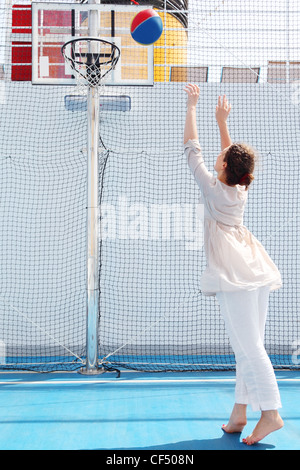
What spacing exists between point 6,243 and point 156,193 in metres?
1.32

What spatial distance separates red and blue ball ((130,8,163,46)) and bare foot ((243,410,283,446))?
225 cm

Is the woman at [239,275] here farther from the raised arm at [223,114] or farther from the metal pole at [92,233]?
the metal pole at [92,233]

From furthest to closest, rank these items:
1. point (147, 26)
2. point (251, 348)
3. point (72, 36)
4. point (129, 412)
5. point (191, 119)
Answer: point (72, 36)
point (147, 26)
point (129, 412)
point (191, 119)
point (251, 348)

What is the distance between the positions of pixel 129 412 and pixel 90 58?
7.64 feet

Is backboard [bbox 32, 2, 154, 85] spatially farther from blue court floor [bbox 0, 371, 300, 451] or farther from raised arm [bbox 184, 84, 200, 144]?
blue court floor [bbox 0, 371, 300, 451]

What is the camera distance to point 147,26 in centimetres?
272

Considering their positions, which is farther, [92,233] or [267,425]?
[92,233]

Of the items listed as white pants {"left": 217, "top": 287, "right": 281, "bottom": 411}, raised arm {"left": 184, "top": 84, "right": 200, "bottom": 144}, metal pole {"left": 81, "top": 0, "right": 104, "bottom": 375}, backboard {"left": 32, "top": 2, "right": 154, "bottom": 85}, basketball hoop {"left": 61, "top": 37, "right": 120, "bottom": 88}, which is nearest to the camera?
white pants {"left": 217, "top": 287, "right": 281, "bottom": 411}

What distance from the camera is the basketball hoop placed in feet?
10.1

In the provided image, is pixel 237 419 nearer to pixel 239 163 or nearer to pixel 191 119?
pixel 239 163

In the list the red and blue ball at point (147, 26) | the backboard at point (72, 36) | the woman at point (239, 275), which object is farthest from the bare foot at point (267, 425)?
the backboard at point (72, 36)

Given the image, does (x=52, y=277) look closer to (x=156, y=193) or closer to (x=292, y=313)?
(x=156, y=193)

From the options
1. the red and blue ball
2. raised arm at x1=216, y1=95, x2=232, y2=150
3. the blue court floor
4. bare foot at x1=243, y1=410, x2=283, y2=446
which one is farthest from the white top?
the red and blue ball

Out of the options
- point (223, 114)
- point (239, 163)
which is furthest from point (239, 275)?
point (223, 114)
